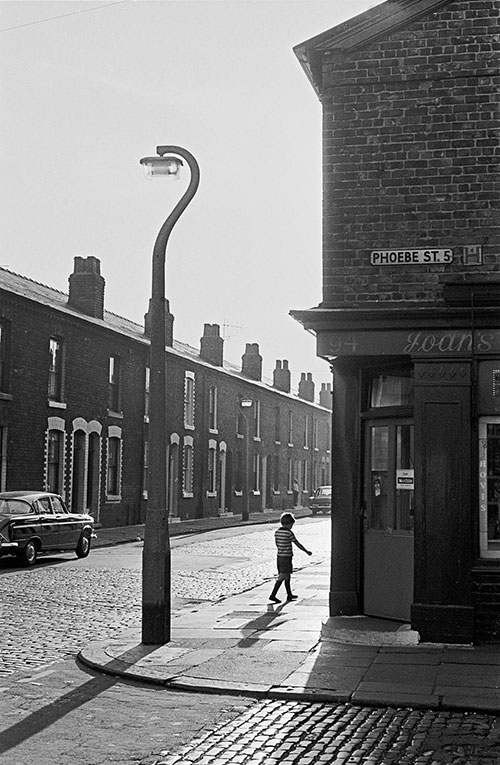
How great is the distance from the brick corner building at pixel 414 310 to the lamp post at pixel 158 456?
1.67 metres

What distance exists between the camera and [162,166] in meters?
11.2

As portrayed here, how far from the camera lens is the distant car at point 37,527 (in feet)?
67.8

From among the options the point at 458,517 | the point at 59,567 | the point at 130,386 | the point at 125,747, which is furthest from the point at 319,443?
the point at 125,747

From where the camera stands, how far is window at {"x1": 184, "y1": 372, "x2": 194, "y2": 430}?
44.0 meters

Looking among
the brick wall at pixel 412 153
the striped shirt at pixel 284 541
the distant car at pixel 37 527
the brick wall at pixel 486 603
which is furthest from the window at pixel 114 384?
the brick wall at pixel 486 603

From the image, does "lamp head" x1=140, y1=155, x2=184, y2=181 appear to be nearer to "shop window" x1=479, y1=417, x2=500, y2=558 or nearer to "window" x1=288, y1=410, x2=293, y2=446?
"shop window" x1=479, y1=417, x2=500, y2=558

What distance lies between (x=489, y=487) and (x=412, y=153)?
4.01 meters

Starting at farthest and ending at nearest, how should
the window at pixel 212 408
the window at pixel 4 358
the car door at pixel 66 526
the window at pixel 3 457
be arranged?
1. the window at pixel 212 408
2. the window at pixel 4 358
3. the window at pixel 3 457
4. the car door at pixel 66 526

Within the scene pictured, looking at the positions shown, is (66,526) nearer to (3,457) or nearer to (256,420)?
(3,457)

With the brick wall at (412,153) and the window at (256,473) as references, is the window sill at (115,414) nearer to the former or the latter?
the window at (256,473)

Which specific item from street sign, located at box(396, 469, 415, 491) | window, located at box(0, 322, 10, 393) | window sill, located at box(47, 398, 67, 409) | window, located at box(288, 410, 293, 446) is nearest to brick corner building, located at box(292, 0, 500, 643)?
street sign, located at box(396, 469, 415, 491)

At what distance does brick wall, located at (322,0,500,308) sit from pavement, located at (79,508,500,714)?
3874 millimetres

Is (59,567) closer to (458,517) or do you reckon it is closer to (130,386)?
(458,517)

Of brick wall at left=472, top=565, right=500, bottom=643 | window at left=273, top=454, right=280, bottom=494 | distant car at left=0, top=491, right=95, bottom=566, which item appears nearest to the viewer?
brick wall at left=472, top=565, right=500, bottom=643
